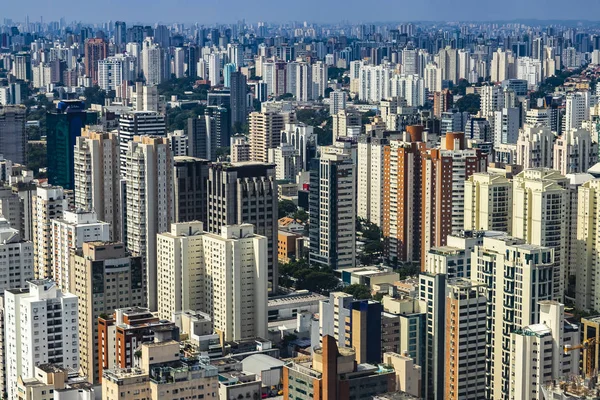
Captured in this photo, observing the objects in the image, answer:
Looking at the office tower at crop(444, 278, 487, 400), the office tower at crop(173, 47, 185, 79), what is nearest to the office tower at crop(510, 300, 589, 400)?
the office tower at crop(444, 278, 487, 400)

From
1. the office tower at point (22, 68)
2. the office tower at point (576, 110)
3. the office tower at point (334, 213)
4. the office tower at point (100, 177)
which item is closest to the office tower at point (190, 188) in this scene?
the office tower at point (100, 177)

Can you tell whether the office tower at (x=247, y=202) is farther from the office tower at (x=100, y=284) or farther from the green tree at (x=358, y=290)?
the office tower at (x=100, y=284)

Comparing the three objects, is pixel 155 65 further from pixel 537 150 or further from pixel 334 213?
pixel 334 213

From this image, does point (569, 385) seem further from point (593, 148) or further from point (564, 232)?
Answer: point (593, 148)

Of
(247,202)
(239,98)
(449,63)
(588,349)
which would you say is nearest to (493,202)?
(247,202)

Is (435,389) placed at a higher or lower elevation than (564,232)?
lower

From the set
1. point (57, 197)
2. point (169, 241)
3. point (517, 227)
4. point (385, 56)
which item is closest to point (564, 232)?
point (517, 227)
